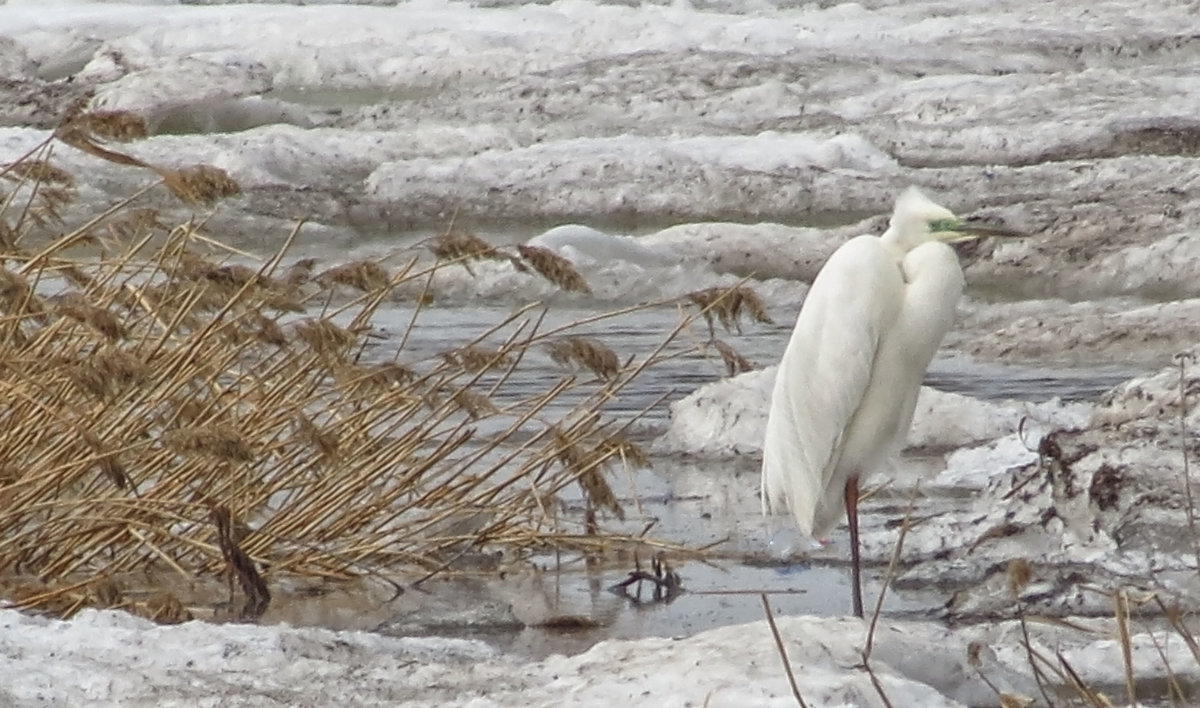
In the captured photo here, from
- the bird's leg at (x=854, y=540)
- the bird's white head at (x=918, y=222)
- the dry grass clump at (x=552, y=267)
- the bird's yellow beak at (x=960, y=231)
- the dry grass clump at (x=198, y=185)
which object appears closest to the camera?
the dry grass clump at (x=198, y=185)

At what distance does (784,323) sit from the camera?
9422 mm

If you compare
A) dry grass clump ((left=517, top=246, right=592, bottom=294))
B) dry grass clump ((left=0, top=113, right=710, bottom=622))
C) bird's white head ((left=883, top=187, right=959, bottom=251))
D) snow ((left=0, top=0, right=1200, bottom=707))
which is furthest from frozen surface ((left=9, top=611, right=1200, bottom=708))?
bird's white head ((left=883, top=187, right=959, bottom=251))

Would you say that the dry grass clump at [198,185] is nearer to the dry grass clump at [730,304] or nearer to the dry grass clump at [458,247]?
the dry grass clump at [458,247]

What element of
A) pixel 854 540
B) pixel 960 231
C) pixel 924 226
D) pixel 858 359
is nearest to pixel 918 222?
pixel 924 226

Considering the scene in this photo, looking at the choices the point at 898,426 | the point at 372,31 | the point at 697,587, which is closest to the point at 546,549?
the point at 697,587

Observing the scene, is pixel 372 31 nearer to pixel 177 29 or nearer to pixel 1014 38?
pixel 177 29

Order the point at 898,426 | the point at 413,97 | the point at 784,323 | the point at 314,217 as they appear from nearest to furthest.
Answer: the point at 898,426, the point at 784,323, the point at 314,217, the point at 413,97

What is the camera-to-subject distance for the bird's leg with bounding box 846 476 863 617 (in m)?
4.69

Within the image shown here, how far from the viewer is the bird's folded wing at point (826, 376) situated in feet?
16.8

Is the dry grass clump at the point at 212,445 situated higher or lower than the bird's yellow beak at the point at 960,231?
higher

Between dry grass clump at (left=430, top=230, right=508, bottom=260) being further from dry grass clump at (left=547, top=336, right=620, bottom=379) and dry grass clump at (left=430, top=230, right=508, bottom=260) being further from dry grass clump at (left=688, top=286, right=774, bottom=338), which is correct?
dry grass clump at (left=688, top=286, right=774, bottom=338)

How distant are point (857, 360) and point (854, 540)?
0.52m

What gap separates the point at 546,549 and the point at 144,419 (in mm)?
1244

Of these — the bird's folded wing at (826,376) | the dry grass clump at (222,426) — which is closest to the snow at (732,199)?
the bird's folded wing at (826,376)
